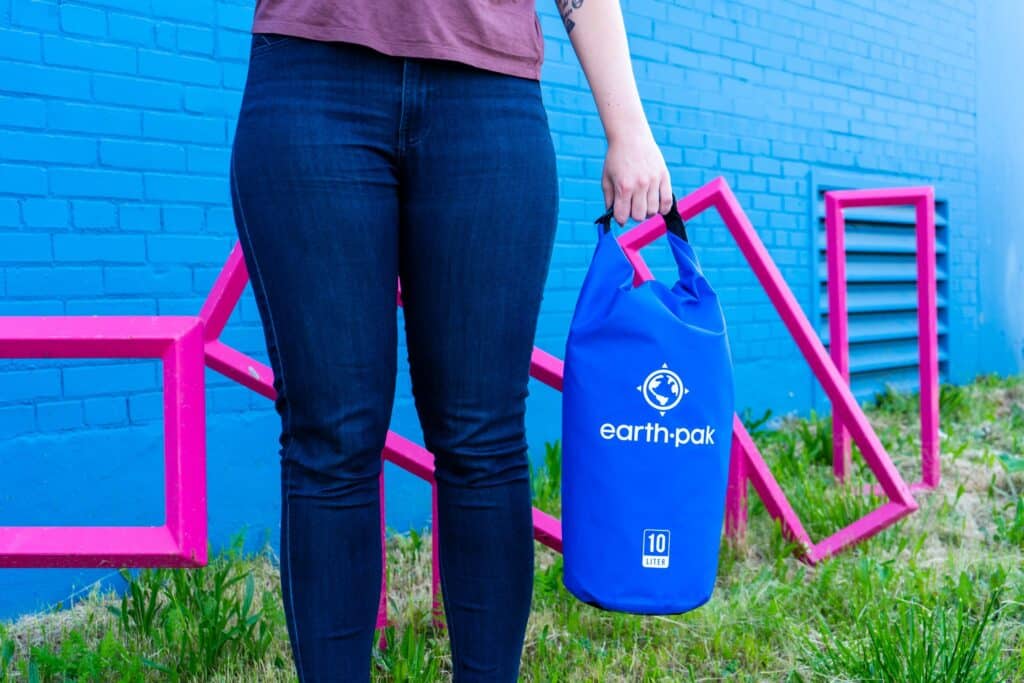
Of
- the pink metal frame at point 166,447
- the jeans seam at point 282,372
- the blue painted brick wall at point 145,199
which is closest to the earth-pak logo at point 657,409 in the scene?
the jeans seam at point 282,372

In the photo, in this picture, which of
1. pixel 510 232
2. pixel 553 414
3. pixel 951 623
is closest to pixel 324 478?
pixel 510 232

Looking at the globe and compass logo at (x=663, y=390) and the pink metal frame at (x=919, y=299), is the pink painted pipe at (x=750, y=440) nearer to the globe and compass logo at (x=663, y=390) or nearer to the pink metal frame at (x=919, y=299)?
the pink metal frame at (x=919, y=299)

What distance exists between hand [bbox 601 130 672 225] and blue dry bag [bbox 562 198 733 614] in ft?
0.14

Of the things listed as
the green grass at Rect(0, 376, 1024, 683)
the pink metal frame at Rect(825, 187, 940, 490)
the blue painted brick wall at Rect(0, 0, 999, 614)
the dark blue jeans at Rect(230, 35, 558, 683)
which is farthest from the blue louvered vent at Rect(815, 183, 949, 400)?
the dark blue jeans at Rect(230, 35, 558, 683)

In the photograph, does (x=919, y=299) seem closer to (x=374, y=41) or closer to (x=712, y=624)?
(x=712, y=624)

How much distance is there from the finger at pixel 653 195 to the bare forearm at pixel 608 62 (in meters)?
0.07

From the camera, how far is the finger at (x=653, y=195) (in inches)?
54.5

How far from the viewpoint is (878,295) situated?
207 inches

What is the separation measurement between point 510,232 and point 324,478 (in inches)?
15.1

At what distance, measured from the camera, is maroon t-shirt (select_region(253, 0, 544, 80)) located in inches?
46.8

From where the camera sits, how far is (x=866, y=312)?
17.0ft

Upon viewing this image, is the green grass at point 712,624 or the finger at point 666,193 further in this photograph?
the green grass at point 712,624

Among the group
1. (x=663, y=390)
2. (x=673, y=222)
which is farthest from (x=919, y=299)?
(x=663, y=390)

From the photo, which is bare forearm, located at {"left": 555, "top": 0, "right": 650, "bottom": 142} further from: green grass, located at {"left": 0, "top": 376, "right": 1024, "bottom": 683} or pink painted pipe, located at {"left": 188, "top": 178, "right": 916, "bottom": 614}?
green grass, located at {"left": 0, "top": 376, "right": 1024, "bottom": 683}
